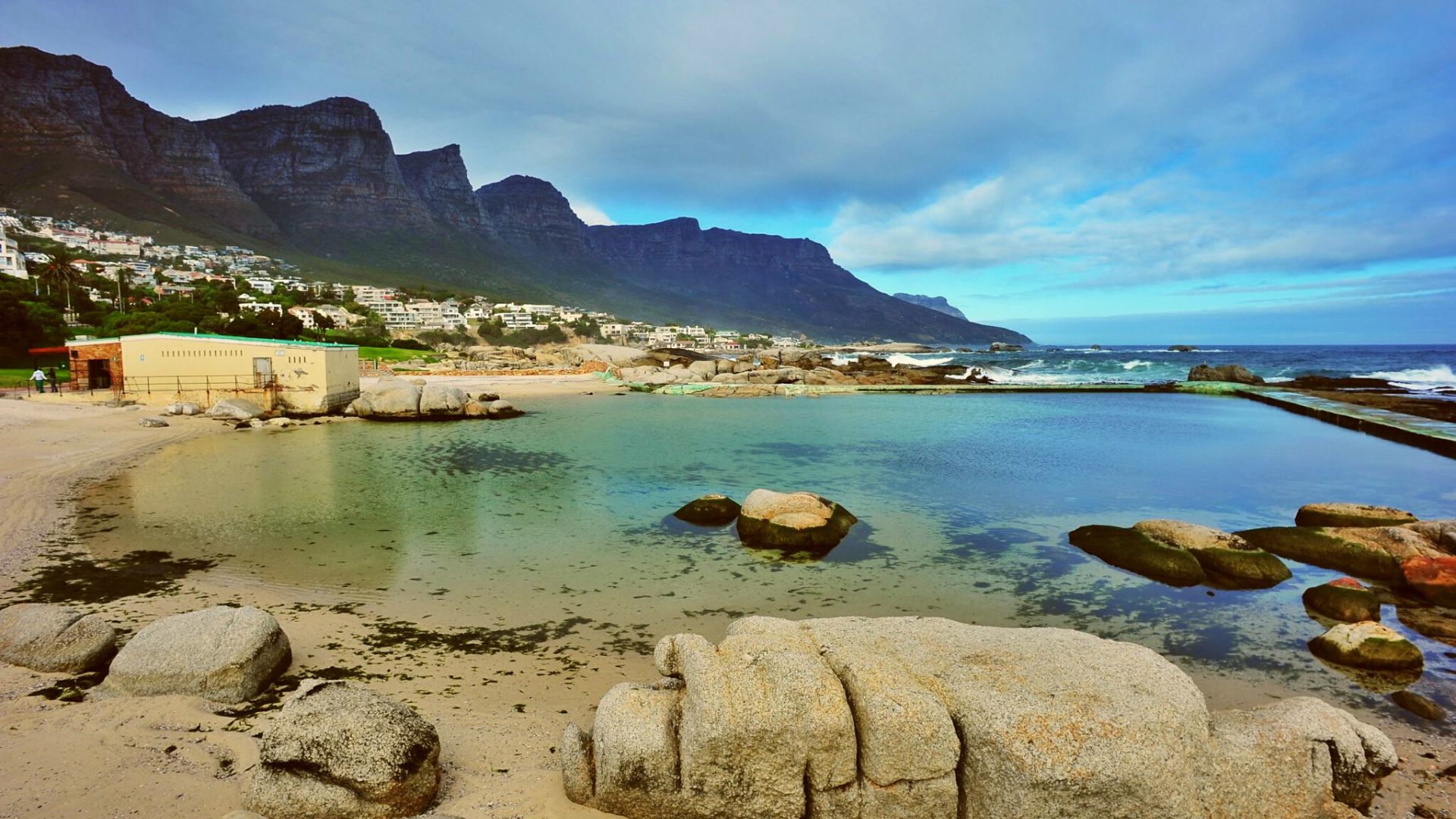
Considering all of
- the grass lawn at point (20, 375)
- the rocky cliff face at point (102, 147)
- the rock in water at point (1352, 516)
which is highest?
the rocky cliff face at point (102, 147)

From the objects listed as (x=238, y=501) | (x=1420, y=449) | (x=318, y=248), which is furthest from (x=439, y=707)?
(x=318, y=248)

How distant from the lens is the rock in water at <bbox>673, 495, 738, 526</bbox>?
17.6 metres

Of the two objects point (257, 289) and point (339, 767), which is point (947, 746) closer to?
point (339, 767)

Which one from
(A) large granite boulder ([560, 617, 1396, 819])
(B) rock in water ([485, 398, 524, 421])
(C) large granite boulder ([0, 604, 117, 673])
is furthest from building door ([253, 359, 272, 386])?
(A) large granite boulder ([560, 617, 1396, 819])

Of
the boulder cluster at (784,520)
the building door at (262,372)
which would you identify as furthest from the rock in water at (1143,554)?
the building door at (262,372)

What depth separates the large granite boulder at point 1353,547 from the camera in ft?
42.3

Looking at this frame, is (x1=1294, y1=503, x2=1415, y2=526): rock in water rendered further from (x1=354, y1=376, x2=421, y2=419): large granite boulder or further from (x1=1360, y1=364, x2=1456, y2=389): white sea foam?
(x1=1360, y1=364, x2=1456, y2=389): white sea foam

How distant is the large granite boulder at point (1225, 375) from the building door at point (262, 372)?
287 feet

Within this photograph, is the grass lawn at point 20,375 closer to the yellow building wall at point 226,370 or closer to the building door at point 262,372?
the yellow building wall at point 226,370

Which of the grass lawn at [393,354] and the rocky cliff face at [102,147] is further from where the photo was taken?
the rocky cliff face at [102,147]

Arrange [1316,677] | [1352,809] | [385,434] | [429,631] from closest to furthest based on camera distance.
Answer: [1352,809]
[1316,677]
[429,631]
[385,434]

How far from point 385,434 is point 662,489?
21162 mm

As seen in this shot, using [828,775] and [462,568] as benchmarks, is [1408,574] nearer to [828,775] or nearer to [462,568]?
[828,775]

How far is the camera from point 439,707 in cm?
770
